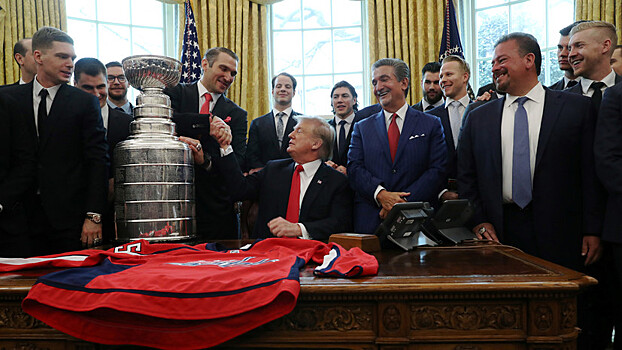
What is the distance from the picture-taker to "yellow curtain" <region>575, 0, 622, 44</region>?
5.27 meters

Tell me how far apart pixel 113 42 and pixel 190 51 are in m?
1.23

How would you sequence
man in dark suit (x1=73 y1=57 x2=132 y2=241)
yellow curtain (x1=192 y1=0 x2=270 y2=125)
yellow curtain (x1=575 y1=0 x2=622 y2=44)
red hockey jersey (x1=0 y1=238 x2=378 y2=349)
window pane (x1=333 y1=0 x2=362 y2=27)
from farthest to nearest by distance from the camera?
window pane (x1=333 y1=0 x2=362 y2=27) < yellow curtain (x1=192 y1=0 x2=270 y2=125) < yellow curtain (x1=575 y1=0 x2=622 y2=44) < man in dark suit (x1=73 y1=57 x2=132 y2=241) < red hockey jersey (x1=0 y1=238 x2=378 y2=349)

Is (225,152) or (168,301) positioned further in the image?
(225,152)

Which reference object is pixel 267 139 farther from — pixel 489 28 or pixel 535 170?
pixel 489 28

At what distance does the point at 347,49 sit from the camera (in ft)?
23.5

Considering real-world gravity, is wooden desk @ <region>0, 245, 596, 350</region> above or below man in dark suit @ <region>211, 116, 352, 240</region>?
below

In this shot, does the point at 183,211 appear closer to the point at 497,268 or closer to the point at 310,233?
the point at 310,233

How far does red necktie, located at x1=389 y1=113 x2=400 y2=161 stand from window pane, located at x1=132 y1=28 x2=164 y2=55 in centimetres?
493

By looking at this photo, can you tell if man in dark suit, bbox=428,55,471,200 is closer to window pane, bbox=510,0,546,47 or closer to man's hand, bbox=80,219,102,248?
man's hand, bbox=80,219,102,248

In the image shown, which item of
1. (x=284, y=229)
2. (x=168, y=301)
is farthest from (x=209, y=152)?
(x=168, y=301)

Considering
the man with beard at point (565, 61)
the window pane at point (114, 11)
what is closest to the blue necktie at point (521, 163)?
the man with beard at point (565, 61)

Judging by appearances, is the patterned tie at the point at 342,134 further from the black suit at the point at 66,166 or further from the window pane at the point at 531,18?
the window pane at the point at 531,18

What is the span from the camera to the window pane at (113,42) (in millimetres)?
6691

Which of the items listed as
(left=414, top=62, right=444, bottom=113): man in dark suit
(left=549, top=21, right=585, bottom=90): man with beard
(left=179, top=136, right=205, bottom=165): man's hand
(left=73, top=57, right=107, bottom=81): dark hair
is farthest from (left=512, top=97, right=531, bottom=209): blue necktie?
(left=73, top=57, right=107, bottom=81): dark hair
